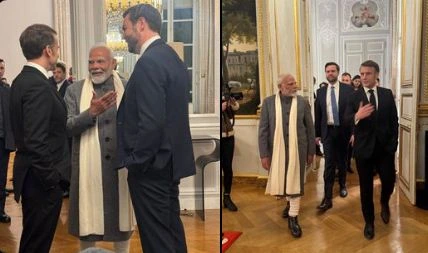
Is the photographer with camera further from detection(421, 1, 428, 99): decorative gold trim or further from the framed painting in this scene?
detection(421, 1, 428, 99): decorative gold trim

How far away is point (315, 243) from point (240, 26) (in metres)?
1.22

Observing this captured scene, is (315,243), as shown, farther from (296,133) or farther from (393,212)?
(296,133)

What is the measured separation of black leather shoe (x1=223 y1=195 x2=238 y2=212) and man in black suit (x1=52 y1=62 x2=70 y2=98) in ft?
3.21

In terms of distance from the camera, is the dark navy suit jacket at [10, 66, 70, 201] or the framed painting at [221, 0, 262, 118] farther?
the framed painting at [221, 0, 262, 118]

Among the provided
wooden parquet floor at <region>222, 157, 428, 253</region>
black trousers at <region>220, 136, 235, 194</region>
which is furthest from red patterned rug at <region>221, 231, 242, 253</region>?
black trousers at <region>220, 136, 235, 194</region>

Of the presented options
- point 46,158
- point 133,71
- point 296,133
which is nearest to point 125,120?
point 133,71

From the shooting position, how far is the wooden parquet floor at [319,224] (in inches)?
88.5

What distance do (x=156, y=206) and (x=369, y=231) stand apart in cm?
115

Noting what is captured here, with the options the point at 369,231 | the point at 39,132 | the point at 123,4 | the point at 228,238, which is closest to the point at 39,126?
the point at 39,132

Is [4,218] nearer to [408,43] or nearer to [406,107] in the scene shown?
[406,107]

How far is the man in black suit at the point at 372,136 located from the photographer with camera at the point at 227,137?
599 millimetres

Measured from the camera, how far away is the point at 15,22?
7.34 feet

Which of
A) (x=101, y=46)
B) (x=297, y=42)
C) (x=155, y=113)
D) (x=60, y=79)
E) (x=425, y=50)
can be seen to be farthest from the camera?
(x=297, y=42)

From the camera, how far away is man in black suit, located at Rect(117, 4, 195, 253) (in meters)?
1.84
